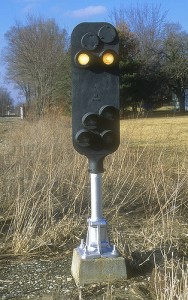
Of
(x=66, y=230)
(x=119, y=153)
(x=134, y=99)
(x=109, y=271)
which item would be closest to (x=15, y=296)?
(x=109, y=271)

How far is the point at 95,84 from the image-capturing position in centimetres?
423

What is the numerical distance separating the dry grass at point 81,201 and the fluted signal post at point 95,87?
109 centimetres

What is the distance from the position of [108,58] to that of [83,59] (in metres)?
0.21

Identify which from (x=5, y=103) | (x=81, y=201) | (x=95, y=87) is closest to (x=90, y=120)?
(x=95, y=87)

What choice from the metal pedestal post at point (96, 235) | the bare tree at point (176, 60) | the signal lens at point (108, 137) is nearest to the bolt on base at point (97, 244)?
the metal pedestal post at point (96, 235)

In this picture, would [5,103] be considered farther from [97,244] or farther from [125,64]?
[97,244]

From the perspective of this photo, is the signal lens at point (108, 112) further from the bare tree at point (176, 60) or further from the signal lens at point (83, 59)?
the bare tree at point (176, 60)

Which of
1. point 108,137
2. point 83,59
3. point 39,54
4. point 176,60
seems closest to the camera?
point 83,59

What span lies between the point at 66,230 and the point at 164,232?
1097 mm

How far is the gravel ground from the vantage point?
4.11 m

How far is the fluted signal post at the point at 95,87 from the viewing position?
165 inches

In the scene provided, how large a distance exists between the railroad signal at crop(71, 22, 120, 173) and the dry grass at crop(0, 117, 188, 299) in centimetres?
114

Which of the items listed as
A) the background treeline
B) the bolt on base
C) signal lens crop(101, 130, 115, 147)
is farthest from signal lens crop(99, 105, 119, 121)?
the background treeline

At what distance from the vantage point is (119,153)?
323 inches
